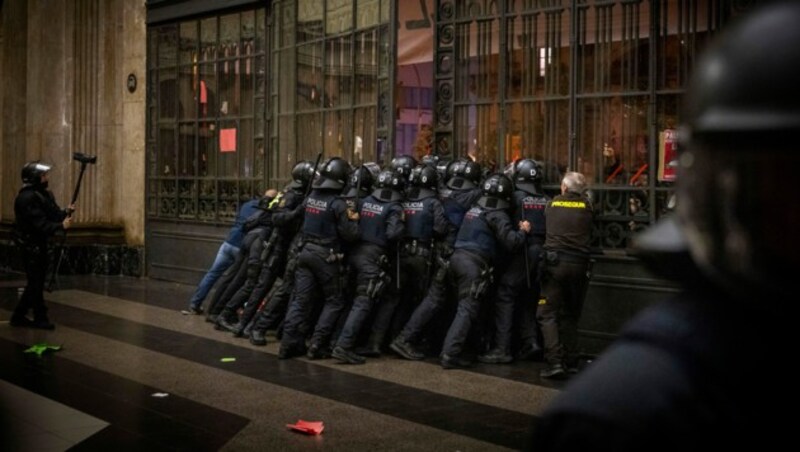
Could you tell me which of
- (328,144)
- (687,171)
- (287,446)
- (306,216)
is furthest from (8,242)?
(687,171)

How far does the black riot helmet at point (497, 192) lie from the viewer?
10438mm

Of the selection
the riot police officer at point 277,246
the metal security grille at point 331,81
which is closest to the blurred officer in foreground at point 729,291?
the riot police officer at point 277,246

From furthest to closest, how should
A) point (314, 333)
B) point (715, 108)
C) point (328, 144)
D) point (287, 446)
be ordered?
point (328, 144)
point (314, 333)
point (287, 446)
point (715, 108)

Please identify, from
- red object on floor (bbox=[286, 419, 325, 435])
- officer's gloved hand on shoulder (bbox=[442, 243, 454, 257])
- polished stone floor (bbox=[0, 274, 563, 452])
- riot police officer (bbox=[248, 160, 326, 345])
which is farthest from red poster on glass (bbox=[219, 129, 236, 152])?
red object on floor (bbox=[286, 419, 325, 435])

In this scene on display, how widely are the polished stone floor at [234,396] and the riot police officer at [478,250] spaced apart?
1.23 feet

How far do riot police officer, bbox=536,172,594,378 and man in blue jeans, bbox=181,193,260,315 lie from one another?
4510 millimetres

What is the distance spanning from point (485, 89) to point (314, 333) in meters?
3.76

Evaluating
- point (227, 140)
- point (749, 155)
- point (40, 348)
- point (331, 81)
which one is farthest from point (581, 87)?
point (749, 155)

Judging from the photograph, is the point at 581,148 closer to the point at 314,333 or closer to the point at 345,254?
the point at 345,254

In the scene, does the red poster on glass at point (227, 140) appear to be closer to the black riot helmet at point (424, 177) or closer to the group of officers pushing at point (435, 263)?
the group of officers pushing at point (435, 263)

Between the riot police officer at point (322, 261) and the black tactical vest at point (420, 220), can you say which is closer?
the riot police officer at point (322, 261)

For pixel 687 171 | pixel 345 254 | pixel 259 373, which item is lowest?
pixel 259 373

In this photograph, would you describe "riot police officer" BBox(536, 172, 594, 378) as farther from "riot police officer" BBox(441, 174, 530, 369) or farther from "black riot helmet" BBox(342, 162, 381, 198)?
"black riot helmet" BBox(342, 162, 381, 198)

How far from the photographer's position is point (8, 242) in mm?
20359
